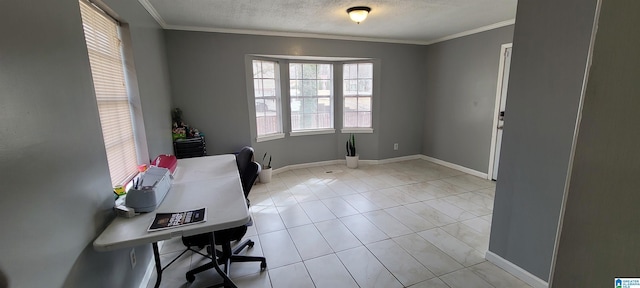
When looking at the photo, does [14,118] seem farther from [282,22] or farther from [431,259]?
[282,22]

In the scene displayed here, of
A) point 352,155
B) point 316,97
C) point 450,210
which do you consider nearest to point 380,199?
point 450,210

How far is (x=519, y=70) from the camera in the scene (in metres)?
1.84

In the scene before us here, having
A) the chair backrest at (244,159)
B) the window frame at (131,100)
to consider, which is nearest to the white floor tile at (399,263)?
the chair backrest at (244,159)

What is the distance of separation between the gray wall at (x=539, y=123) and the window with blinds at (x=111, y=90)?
2768 mm

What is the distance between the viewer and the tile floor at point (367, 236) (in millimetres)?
2022

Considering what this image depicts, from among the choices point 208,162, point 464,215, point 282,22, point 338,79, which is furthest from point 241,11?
point 464,215

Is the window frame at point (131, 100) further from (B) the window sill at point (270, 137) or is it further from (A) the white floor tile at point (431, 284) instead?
(A) the white floor tile at point (431, 284)

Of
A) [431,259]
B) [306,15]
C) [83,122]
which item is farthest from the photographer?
[306,15]

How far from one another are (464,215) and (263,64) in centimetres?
357

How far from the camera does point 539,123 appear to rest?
177cm

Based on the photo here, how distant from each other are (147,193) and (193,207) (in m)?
0.26

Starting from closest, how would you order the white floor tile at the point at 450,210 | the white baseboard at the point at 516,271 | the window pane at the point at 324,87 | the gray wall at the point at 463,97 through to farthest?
the white baseboard at the point at 516,271 < the white floor tile at the point at 450,210 < the gray wall at the point at 463,97 < the window pane at the point at 324,87

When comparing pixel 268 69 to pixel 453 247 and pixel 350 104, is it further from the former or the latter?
pixel 453 247

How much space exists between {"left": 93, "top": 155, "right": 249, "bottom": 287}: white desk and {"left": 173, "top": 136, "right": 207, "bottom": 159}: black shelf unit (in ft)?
3.11
